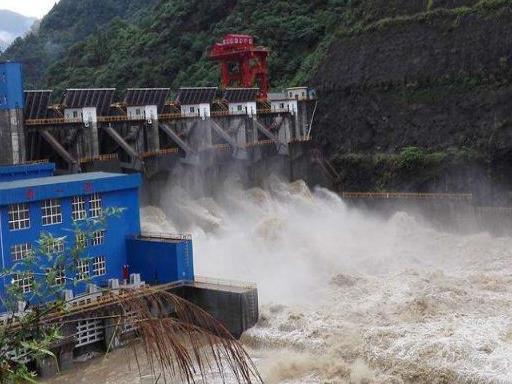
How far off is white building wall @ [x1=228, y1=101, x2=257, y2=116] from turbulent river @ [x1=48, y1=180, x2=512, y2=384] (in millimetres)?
4097

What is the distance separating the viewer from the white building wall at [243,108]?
34.0 meters

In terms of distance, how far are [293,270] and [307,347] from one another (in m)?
7.33

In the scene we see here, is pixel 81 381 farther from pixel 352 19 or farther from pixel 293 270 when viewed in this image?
pixel 352 19

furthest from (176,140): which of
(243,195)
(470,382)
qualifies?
(470,382)

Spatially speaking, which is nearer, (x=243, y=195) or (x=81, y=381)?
(x=81, y=381)

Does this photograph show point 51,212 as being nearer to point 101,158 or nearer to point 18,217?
point 18,217

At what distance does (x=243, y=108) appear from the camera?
3431cm

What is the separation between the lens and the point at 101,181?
764 inches

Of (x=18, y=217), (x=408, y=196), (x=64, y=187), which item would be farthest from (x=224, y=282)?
(x=408, y=196)

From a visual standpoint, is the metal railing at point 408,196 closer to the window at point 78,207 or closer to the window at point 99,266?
the window at point 99,266

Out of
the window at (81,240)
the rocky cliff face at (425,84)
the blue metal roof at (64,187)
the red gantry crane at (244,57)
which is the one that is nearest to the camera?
the window at (81,240)

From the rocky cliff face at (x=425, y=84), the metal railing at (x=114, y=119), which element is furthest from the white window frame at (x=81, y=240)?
the rocky cliff face at (x=425, y=84)

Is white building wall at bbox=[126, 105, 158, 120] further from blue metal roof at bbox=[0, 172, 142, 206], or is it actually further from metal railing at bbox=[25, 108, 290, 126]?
blue metal roof at bbox=[0, 172, 142, 206]

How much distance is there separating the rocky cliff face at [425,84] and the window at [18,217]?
2079cm
